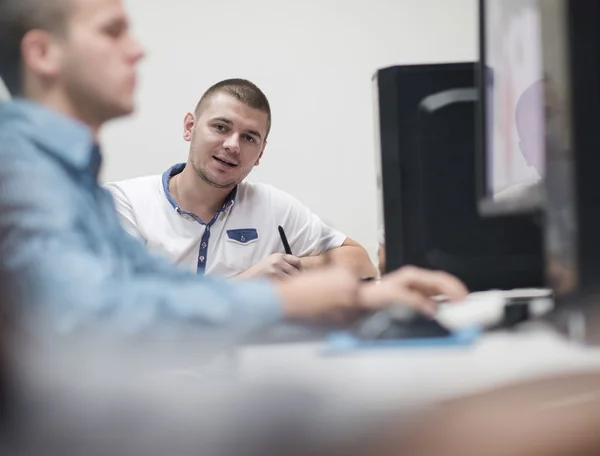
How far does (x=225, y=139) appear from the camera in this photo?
3.05 feet

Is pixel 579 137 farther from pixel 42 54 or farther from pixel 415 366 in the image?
pixel 42 54

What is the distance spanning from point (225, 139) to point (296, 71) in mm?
234

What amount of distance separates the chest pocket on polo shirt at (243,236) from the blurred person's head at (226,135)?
0.08m

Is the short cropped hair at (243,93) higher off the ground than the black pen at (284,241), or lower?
higher

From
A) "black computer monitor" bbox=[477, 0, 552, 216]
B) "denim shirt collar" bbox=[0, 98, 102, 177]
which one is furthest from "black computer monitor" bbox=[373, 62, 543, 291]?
"denim shirt collar" bbox=[0, 98, 102, 177]

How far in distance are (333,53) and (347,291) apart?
80cm

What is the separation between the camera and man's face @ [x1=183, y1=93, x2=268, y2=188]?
0.93 meters

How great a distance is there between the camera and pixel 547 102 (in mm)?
394

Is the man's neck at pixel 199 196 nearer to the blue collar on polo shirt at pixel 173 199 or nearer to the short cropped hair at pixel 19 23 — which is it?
the blue collar on polo shirt at pixel 173 199

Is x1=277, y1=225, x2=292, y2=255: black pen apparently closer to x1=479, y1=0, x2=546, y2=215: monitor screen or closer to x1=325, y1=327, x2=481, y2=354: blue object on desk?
x1=479, y1=0, x2=546, y2=215: monitor screen

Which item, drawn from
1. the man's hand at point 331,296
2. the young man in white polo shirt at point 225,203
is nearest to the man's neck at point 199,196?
the young man in white polo shirt at point 225,203

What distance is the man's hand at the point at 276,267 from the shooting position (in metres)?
0.69

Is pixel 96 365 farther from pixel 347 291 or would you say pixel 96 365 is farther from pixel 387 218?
pixel 387 218

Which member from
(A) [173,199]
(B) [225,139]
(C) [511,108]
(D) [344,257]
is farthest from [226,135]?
(C) [511,108]
